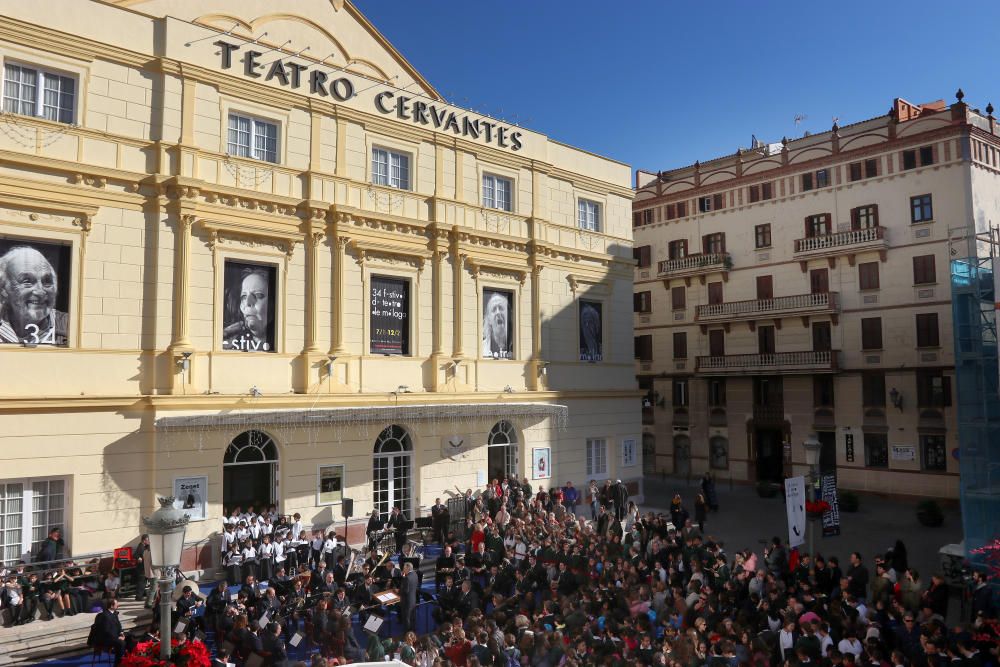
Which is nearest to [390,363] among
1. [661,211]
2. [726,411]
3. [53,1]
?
[53,1]

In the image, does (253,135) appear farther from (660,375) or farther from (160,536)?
(660,375)

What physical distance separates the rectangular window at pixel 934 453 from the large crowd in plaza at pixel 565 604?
13.6 meters

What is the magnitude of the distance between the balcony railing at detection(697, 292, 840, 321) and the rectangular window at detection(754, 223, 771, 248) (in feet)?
9.84

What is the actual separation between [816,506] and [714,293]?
22.6 m

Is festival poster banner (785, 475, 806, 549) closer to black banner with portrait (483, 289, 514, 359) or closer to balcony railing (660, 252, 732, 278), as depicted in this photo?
black banner with portrait (483, 289, 514, 359)

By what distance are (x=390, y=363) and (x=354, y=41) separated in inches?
426

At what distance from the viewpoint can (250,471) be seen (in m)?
20.9

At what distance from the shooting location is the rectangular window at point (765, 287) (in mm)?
37750

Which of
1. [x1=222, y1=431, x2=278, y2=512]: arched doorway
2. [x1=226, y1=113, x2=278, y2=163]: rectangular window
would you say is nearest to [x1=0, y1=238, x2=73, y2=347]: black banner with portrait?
[x1=222, y1=431, x2=278, y2=512]: arched doorway

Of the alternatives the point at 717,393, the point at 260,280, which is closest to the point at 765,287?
the point at 717,393

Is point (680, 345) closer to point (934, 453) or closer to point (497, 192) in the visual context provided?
point (934, 453)

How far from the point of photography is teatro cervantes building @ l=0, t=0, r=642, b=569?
1792 cm

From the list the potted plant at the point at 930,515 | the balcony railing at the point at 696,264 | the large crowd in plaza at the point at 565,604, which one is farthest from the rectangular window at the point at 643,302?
the large crowd in plaza at the point at 565,604

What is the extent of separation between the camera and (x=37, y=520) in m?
17.5
